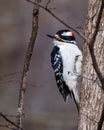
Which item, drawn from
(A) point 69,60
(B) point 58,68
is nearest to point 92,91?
(A) point 69,60

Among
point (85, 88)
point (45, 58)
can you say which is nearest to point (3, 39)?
point (45, 58)

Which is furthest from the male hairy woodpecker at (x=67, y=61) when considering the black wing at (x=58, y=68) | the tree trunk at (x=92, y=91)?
the tree trunk at (x=92, y=91)

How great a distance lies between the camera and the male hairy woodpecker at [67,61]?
5.99 metres

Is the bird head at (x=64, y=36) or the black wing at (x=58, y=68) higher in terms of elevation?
the bird head at (x=64, y=36)

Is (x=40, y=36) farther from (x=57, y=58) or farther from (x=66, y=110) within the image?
(x=57, y=58)

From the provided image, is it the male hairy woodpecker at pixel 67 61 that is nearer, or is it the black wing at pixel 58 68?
the male hairy woodpecker at pixel 67 61

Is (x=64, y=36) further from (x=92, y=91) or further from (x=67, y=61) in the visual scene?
(x=92, y=91)

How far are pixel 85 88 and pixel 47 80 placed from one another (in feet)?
17.8

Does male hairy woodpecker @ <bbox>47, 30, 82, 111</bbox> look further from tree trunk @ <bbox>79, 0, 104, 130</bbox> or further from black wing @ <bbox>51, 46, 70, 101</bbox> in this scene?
tree trunk @ <bbox>79, 0, 104, 130</bbox>

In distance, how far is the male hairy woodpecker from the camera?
599 cm

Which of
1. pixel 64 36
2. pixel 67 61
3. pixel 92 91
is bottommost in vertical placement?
pixel 92 91

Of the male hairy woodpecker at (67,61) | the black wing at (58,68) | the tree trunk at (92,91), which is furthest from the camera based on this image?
the black wing at (58,68)

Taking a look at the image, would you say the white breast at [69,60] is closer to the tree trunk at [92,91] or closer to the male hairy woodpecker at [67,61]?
the male hairy woodpecker at [67,61]

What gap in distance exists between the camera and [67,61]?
6.13 metres
